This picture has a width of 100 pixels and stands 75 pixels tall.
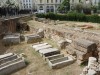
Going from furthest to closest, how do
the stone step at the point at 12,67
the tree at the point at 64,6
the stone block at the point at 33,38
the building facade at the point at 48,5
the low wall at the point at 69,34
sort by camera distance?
the building facade at the point at 48,5
the tree at the point at 64,6
the stone block at the point at 33,38
the low wall at the point at 69,34
the stone step at the point at 12,67

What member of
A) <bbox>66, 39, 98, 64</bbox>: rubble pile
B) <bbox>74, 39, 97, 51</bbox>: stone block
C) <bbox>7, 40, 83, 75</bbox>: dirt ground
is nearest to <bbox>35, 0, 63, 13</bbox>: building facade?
<bbox>7, 40, 83, 75</bbox>: dirt ground

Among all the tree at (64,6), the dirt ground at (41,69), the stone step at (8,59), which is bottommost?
the dirt ground at (41,69)

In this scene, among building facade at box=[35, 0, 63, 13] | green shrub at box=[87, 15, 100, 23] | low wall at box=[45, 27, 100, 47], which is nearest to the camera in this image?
low wall at box=[45, 27, 100, 47]

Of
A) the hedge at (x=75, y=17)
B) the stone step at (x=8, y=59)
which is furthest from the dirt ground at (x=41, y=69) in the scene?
the hedge at (x=75, y=17)

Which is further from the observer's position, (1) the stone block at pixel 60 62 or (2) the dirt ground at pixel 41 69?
(1) the stone block at pixel 60 62

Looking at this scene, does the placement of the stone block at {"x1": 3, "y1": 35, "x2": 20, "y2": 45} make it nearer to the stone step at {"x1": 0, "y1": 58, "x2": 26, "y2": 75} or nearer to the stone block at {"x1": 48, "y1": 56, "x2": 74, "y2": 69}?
the stone step at {"x1": 0, "y1": 58, "x2": 26, "y2": 75}

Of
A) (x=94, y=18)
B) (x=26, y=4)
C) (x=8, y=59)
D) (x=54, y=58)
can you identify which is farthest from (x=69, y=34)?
(x=26, y=4)

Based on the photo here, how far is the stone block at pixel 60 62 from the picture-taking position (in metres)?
11.9

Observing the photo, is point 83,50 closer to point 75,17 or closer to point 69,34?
point 69,34

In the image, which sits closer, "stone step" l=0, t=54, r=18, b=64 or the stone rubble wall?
"stone step" l=0, t=54, r=18, b=64

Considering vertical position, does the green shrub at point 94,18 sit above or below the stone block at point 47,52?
above

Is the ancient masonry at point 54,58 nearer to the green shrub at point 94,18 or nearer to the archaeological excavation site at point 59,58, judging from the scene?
the archaeological excavation site at point 59,58

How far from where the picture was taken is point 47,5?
58.9 m

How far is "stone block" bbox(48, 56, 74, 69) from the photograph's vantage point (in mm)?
11906
